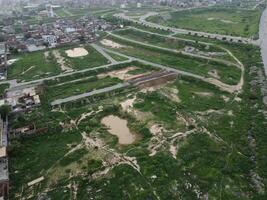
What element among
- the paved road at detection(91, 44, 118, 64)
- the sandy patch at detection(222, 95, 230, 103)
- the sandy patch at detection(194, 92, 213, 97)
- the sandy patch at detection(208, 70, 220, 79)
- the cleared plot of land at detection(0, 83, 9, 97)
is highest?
the sandy patch at detection(208, 70, 220, 79)

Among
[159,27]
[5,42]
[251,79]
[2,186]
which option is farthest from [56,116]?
[159,27]

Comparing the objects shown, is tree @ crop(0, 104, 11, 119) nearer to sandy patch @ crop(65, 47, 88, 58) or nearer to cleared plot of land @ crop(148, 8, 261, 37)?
sandy patch @ crop(65, 47, 88, 58)

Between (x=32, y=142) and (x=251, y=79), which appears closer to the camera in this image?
(x=32, y=142)

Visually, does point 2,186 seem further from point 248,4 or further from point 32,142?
point 248,4

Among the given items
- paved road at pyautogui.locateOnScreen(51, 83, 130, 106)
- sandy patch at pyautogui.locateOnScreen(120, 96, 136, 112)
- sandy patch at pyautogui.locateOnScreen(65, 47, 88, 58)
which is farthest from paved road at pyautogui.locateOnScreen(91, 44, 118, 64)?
sandy patch at pyautogui.locateOnScreen(120, 96, 136, 112)

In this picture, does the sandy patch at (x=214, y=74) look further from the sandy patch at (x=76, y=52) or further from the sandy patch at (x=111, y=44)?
the sandy patch at (x=76, y=52)
